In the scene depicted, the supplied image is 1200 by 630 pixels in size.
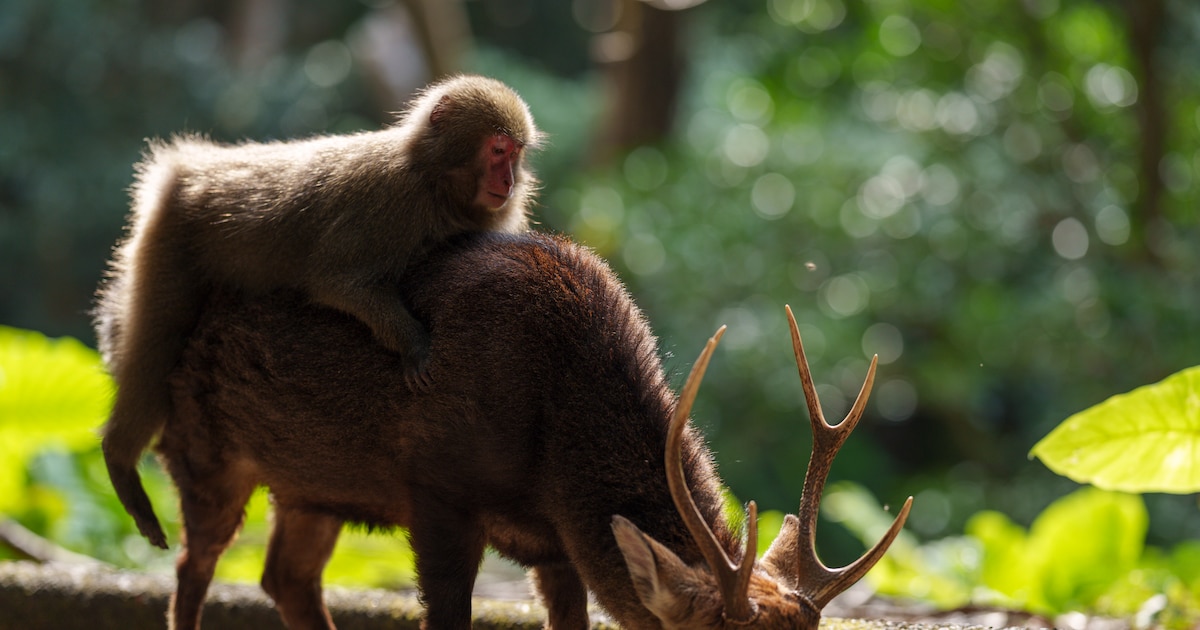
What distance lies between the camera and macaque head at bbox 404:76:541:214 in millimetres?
3922

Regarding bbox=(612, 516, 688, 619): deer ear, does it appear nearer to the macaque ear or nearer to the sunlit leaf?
the macaque ear

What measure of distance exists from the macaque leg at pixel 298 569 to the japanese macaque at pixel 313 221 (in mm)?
526

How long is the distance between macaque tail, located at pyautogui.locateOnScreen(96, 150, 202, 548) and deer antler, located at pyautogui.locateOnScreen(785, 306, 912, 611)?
83.0 inches

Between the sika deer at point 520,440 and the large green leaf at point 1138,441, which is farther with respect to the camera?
the large green leaf at point 1138,441

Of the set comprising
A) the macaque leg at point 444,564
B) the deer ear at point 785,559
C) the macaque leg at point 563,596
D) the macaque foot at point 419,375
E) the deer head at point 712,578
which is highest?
the macaque foot at point 419,375

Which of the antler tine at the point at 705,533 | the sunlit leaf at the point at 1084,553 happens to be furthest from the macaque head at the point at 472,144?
the sunlit leaf at the point at 1084,553

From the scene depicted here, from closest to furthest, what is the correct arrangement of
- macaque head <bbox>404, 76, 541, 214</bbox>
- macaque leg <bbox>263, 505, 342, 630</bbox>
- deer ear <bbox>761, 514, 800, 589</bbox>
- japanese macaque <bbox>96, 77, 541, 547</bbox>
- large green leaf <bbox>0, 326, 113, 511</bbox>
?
deer ear <bbox>761, 514, 800, 589</bbox> → japanese macaque <bbox>96, 77, 541, 547</bbox> → macaque head <bbox>404, 76, 541, 214</bbox> → macaque leg <bbox>263, 505, 342, 630</bbox> → large green leaf <bbox>0, 326, 113, 511</bbox>

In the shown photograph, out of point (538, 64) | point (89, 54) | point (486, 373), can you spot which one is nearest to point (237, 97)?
point (89, 54)

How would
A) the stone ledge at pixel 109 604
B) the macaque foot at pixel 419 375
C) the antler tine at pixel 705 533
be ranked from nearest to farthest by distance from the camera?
the antler tine at pixel 705 533
the macaque foot at pixel 419 375
the stone ledge at pixel 109 604

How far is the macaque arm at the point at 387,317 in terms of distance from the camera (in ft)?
11.6

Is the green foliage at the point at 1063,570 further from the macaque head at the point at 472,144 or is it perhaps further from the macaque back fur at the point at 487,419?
the macaque head at the point at 472,144

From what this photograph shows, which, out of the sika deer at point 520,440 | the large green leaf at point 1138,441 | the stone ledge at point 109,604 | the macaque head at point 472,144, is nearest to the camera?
the sika deer at point 520,440

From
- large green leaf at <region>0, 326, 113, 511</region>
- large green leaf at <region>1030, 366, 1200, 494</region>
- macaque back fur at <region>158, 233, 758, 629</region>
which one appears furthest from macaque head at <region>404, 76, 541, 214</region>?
large green leaf at <region>0, 326, 113, 511</region>

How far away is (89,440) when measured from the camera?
323 inches
